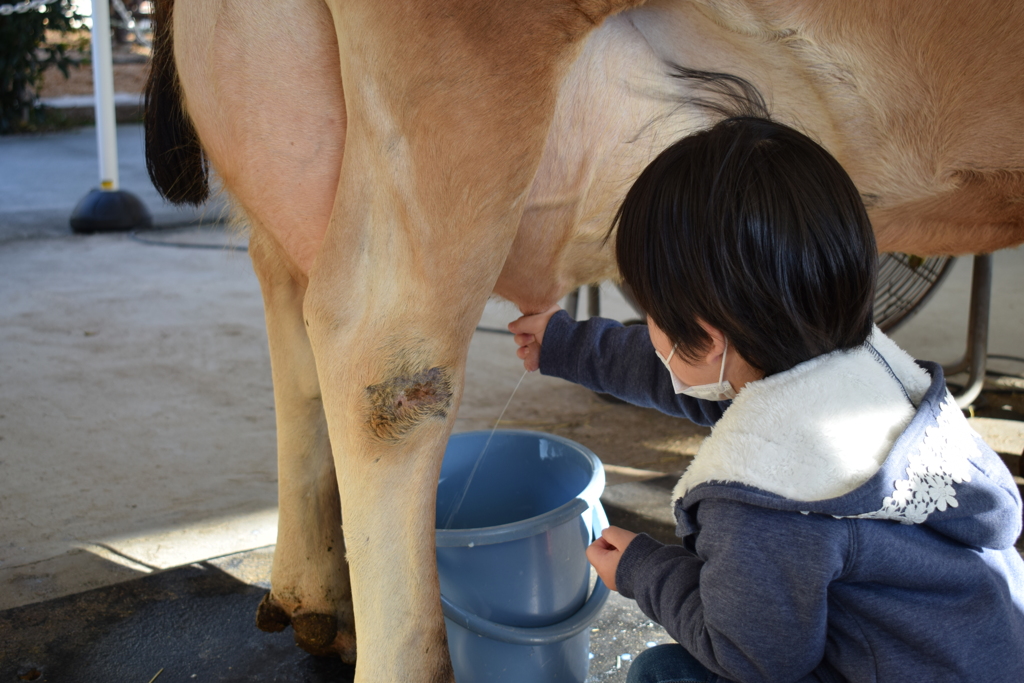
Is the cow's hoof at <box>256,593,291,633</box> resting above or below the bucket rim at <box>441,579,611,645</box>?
below

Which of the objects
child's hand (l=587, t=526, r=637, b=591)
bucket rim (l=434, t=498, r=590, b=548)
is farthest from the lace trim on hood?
bucket rim (l=434, t=498, r=590, b=548)

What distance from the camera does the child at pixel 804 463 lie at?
0.77 metres

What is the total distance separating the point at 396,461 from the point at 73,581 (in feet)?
2.70

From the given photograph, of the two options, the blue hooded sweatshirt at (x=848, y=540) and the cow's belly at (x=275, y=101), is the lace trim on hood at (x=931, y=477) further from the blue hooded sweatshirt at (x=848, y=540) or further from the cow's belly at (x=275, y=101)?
the cow's belly at (x=275, y=101)

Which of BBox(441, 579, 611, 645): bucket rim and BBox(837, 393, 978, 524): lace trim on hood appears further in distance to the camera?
BBox(441, 579, 611, 645): bucket rim

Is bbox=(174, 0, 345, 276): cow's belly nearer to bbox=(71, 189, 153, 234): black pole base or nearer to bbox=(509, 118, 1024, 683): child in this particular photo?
bbox=(509, 118, 1024, 683): child

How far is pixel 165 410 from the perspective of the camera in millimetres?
2406

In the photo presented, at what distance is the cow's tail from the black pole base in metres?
3.71

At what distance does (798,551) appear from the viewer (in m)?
0.76

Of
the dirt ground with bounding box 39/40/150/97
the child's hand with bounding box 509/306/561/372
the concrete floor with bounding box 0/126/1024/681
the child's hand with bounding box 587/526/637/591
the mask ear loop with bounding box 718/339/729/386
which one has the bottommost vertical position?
the dirt ground with bounding box 39/40/150/97

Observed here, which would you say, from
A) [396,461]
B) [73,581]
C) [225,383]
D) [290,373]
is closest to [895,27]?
[396,461]

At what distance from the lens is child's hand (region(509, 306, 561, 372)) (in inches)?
51.0

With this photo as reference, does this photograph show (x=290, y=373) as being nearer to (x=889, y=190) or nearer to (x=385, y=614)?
(x=385, y=614)

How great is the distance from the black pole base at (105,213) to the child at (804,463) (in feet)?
15.0
